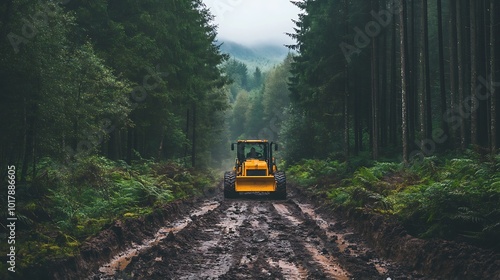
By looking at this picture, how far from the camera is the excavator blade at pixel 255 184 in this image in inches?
773

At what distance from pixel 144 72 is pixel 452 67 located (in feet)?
48.7

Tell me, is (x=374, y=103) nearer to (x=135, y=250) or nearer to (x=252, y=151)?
(x=252, y=151)

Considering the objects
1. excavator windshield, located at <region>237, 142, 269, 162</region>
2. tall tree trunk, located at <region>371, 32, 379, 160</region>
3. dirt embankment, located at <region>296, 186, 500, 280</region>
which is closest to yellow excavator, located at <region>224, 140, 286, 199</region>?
excavator windshield, located at <region>237, 142, 269, 162</region>

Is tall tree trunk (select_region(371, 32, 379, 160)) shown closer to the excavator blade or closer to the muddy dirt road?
the excavator blade

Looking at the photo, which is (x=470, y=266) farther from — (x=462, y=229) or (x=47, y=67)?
(x=47, y=67)

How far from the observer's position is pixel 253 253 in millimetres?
8406

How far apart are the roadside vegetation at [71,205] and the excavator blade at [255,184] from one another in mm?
4732

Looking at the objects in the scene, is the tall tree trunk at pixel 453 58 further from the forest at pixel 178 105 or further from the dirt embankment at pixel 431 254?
the dirt embankment at pixel 431 254

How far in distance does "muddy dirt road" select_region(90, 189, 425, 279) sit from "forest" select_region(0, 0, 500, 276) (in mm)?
1131

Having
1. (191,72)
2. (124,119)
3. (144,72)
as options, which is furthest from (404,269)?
(191,72)

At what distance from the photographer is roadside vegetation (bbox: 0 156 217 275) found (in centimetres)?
728

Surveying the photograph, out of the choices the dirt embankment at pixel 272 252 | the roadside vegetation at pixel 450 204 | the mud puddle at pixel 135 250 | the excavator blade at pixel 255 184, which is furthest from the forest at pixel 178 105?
the excavator blade at pixel 255 184

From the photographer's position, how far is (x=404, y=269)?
7160mm

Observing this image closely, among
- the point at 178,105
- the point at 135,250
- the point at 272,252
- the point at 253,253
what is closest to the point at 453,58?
the point at 178,105
